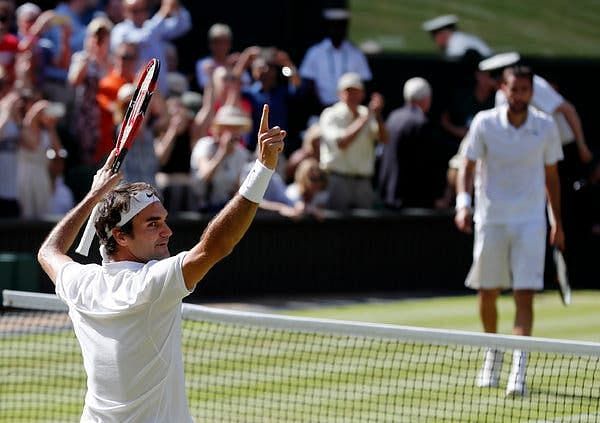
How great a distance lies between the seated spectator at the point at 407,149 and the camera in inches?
648

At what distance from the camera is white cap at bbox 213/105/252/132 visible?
1462 cm

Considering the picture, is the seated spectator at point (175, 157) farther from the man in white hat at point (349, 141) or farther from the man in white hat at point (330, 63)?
the man in white hat at point (330, 63)

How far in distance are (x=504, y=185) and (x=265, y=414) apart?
2435 mm

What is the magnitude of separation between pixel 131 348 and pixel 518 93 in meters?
5.16

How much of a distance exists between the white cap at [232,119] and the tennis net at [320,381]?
3708 mm

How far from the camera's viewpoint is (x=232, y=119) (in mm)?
14648

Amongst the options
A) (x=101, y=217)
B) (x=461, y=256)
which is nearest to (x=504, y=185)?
(x=101, y=217)

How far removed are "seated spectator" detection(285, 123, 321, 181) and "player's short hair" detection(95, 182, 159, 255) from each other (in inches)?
413

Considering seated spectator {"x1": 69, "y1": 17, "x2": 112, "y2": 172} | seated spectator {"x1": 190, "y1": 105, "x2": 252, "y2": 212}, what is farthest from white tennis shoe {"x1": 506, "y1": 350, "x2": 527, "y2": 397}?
seated spectator {"x1": 69, "y1": 17, "x2": 112, "y2": 172}

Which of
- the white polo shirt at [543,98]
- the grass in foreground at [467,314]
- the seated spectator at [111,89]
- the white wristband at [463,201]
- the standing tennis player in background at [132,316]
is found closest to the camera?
the standing tennis player in background at [132,316]

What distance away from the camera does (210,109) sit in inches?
607

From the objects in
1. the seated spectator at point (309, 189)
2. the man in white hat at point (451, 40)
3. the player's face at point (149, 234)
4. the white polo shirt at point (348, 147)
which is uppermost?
the player's face at point (149, 234)

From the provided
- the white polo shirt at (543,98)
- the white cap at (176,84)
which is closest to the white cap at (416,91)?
the white cap at (176,84)

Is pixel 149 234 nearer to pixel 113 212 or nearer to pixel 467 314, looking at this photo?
pixel 113 212
